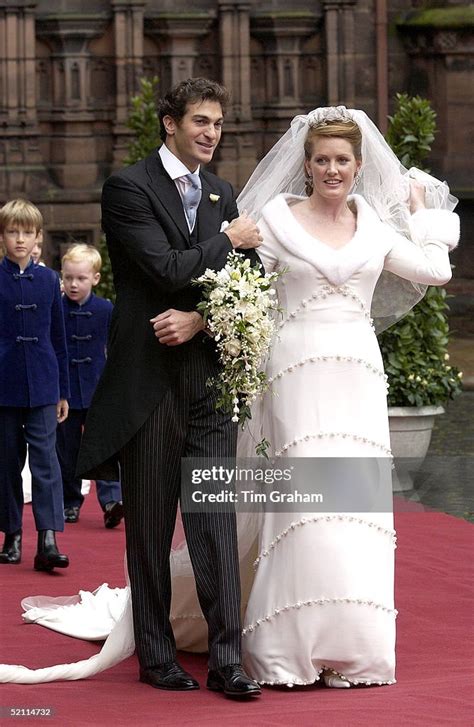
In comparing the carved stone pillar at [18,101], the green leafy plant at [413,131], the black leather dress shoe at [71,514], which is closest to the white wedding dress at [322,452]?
the black leather dress shoe at [71,514]

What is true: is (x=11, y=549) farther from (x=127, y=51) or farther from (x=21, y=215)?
(x=127, y=51)

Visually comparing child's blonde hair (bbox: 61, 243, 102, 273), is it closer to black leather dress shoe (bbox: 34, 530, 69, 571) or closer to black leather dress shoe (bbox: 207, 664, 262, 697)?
black leather dress shoe (bbox: 34, 530, 69, 571)

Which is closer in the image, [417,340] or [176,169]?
[176,169]

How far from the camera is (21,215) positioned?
8234 millimetres

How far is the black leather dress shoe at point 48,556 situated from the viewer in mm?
7945

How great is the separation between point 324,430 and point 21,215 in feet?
9.17

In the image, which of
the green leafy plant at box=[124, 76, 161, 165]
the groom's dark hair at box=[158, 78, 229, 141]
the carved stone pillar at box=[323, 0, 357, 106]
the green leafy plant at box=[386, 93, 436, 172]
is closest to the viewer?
the groom's dark hair at box=[158, 78, 229, 141]

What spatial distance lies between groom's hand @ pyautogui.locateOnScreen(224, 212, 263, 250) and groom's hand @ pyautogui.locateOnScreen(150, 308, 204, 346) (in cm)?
30

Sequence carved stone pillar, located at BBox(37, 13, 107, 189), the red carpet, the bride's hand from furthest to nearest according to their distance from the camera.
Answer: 1. carved stone pillar, located at BBox(37, 13, 107, 189)
2. the bride's hand
3. the red carpet

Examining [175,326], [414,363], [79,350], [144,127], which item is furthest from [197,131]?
[144,127]

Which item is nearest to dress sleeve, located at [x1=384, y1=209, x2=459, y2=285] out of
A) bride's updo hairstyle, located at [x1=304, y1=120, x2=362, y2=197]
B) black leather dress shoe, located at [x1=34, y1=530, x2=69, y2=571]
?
bride's updo hairstyle, located at [x1=304, y1=120, x2=362, y2=197]

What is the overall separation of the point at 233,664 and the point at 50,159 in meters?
15.2

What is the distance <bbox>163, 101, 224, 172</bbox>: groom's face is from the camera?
19.1 ft

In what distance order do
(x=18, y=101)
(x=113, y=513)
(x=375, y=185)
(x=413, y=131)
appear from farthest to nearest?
(x=18, y=101), (x=413, y=131), (x=113, y=513), (x=375, y=185)
